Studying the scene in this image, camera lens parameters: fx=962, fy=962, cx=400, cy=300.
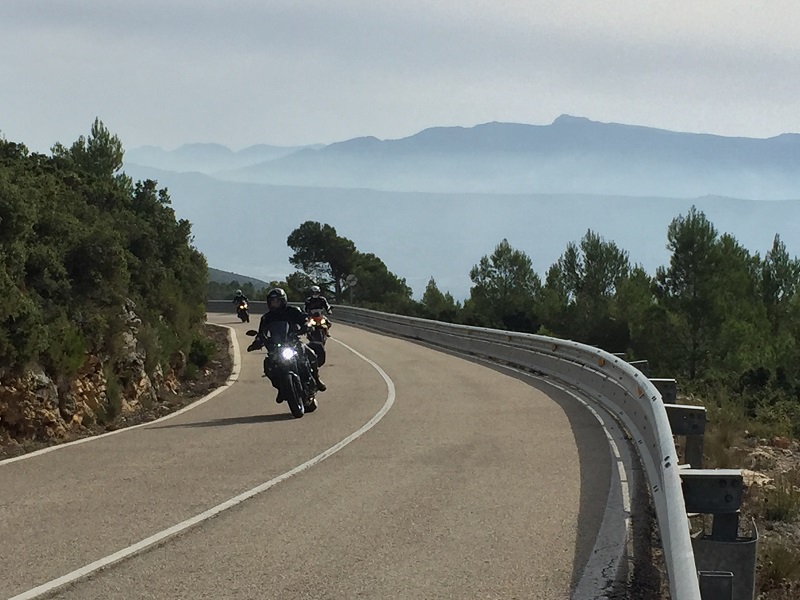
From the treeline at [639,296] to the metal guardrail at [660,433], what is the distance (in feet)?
94.3

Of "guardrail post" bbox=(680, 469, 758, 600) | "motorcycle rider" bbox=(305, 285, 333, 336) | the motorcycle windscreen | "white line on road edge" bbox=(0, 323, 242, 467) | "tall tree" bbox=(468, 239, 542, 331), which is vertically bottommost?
"white line on road edge" bbox=(0, 323, 242, 467)

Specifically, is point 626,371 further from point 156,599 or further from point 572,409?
point 156,599

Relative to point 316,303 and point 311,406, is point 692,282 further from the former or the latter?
point 311,406

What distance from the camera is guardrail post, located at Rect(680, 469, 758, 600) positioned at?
205 inches

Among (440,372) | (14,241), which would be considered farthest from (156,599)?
(440,372)

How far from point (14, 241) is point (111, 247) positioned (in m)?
3.03

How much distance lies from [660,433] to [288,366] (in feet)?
27.4

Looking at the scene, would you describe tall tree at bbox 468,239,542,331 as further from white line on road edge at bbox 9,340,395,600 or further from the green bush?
white line on road edge at bbox 9,340,395,600

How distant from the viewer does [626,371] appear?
41.2 feet

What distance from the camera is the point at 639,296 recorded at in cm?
7150

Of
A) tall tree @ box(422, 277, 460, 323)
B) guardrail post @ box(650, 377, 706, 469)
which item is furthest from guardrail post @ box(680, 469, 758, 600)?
tall tree @ box(422, 277, 460, 323)

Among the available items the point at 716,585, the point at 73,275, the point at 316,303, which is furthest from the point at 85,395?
the point at 716,585

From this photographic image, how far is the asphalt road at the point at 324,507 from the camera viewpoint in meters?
5.95

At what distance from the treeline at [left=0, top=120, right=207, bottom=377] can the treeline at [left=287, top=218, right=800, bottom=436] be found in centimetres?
→ 3310
